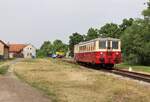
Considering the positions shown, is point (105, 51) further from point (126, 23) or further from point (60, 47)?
point (60, 47)

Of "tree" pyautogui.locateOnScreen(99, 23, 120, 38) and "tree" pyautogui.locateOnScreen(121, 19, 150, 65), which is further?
"tree" pyautogui.locateOnScreen(99, 23, 120, 38)

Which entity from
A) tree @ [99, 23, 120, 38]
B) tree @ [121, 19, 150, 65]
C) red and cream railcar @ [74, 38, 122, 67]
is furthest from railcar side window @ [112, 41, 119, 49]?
tree @ [99, 23, 120, 38]

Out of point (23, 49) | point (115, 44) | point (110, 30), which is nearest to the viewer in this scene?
point (115, 44)

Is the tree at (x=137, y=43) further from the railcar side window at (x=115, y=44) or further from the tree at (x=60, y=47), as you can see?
the tree at (x=60, y=47)

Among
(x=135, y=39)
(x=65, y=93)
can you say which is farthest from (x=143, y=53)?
(x=65, y=93)

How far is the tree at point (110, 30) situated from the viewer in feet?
362

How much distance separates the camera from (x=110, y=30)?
116 metres

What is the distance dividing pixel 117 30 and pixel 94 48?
6689 centimetres

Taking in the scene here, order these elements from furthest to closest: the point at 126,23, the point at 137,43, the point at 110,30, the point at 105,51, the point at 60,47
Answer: the point at 60,47 → the point at 110,30 → the point at 126,23 → the point at 137,43 → the point at 105,51

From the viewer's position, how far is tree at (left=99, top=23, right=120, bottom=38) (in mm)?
110300

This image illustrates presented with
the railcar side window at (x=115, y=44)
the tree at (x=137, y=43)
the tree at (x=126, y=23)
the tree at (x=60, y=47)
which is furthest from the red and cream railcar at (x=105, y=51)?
the tree at (x=60, y=47)

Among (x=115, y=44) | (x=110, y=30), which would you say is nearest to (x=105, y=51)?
(x=115, y=44)

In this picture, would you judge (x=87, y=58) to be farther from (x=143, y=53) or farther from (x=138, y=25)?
(x=138, y=25)

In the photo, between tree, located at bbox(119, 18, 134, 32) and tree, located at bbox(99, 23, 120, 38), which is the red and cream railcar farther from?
tree, located at bbox(99, 23, 120, 38)
